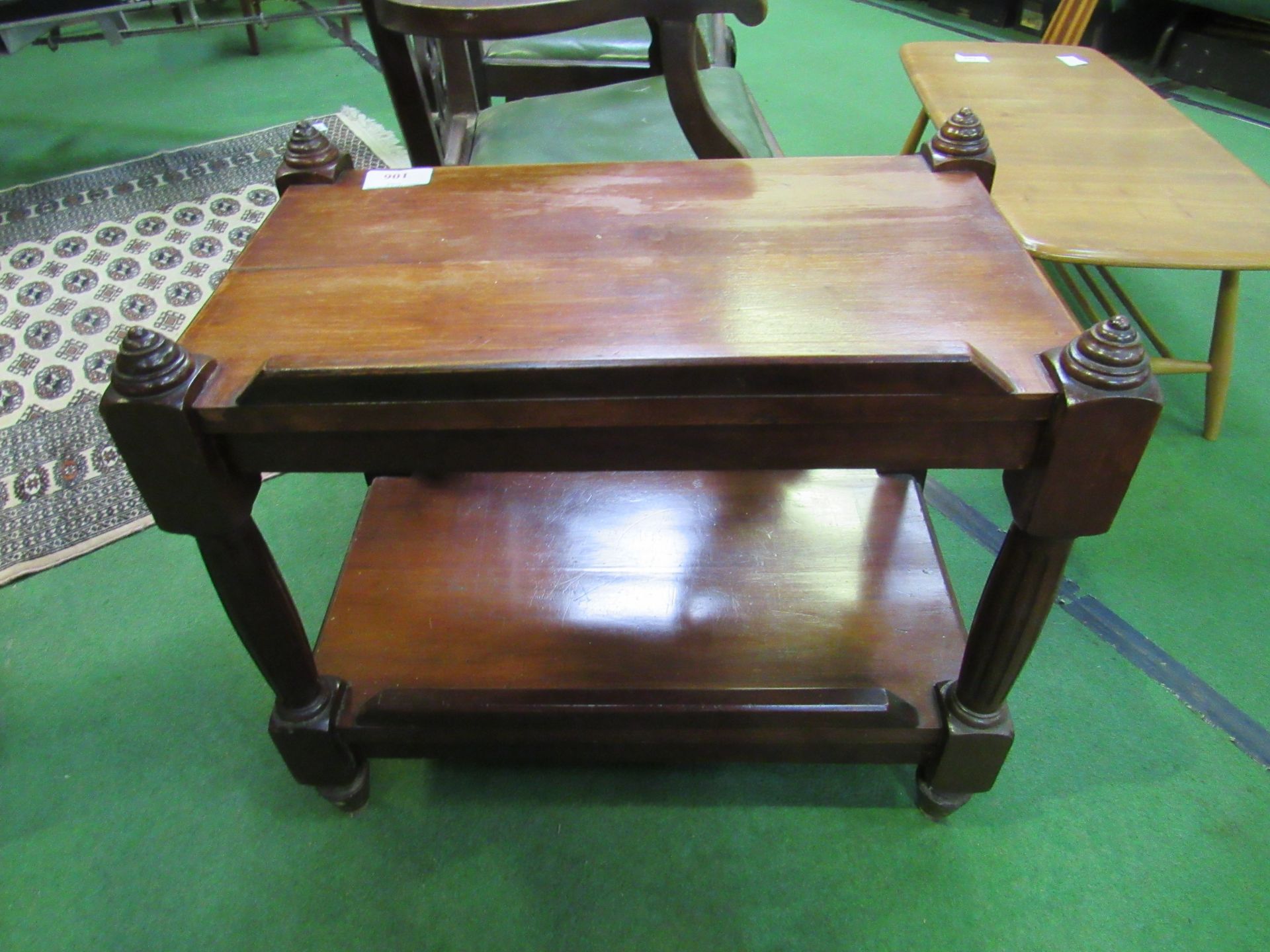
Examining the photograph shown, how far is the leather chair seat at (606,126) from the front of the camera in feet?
4.11

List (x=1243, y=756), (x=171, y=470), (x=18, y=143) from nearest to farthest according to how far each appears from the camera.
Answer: (x=171, y=470), (x=1243, y=756), (x=18, y=143)

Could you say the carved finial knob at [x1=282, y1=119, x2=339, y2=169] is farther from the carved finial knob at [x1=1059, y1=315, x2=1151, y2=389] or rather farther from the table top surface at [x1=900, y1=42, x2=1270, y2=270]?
the table top surface at [x1=900, y1=42, x2=1270, y2=270]

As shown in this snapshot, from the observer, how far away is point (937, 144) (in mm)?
886

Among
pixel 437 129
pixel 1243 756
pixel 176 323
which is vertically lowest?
pixel 1243 756

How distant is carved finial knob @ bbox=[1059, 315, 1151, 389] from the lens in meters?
0.56

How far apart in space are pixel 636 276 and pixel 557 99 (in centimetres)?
82

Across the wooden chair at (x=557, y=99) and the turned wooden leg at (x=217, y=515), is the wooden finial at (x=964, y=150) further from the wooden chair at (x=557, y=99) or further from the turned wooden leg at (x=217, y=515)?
the turned wooden leg at (x=217, y=515)

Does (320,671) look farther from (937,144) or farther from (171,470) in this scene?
(937,144)

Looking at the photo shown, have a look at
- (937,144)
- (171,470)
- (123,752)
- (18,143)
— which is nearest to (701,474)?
(937,144)

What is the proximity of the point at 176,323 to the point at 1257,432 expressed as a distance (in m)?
2.09

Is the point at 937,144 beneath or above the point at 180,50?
above

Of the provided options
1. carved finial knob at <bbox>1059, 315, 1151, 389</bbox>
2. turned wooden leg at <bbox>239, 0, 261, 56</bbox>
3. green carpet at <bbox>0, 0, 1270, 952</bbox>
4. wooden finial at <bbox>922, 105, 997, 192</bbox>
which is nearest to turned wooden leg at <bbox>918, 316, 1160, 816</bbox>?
carved finial knob at <bbox>1059, 315, 1151, 389</bbox>

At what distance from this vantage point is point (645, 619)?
0.97 metres

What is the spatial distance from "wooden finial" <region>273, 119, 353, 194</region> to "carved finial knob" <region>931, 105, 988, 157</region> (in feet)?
2.19
